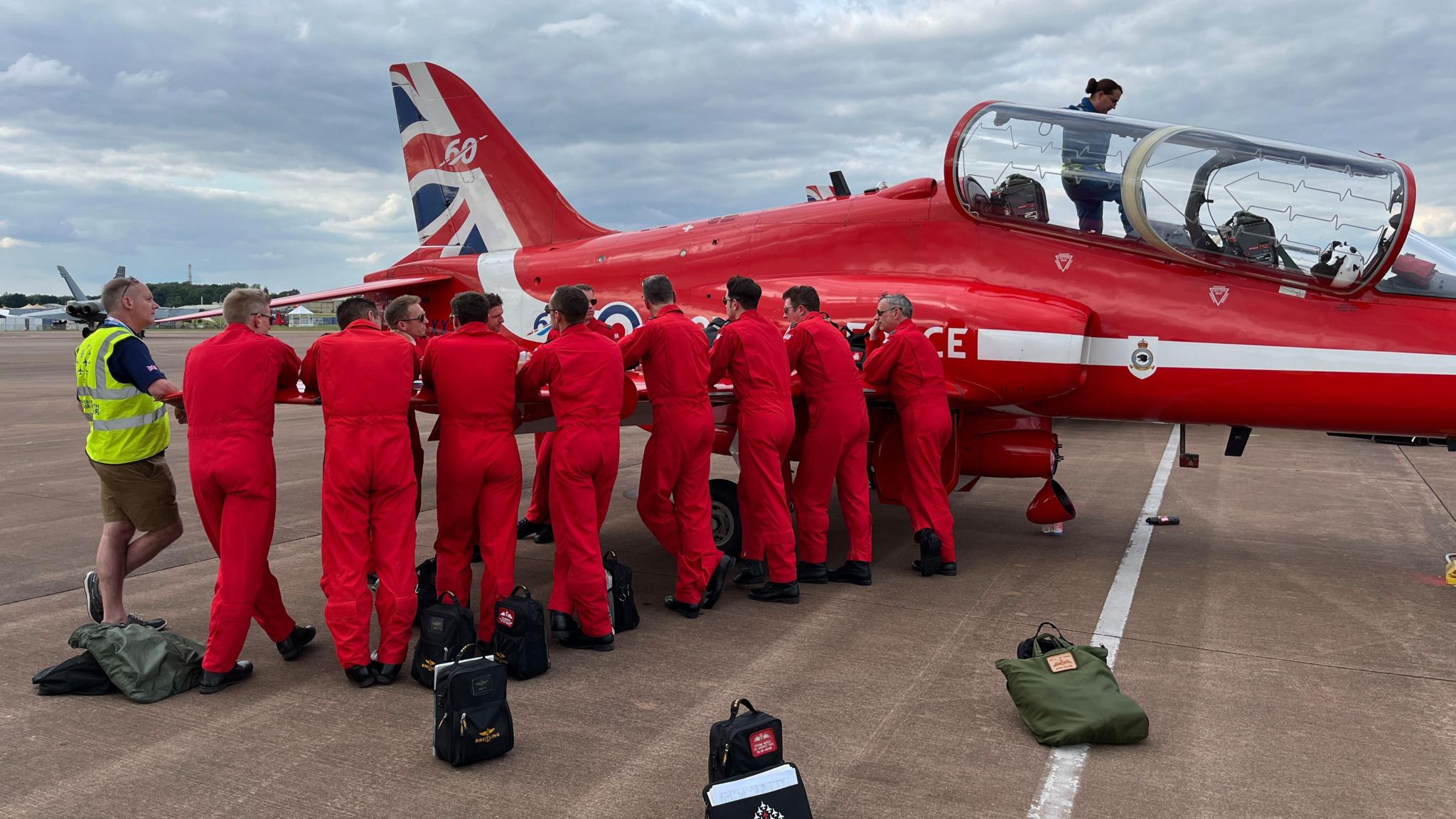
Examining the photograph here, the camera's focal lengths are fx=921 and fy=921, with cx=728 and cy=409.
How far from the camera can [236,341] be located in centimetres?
450

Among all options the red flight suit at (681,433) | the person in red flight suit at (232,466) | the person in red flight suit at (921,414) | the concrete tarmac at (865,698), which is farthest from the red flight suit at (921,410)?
the person in red flight suit at (232,466)

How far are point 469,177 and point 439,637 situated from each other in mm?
7759

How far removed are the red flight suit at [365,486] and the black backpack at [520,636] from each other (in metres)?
0.47

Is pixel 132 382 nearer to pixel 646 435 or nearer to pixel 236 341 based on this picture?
pixel 236 341

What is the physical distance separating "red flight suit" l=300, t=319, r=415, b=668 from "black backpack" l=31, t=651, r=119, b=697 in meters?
1.07

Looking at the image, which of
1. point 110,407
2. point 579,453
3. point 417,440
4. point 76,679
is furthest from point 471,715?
point 110,407

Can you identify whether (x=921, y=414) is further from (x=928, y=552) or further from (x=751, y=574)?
(x=751, y=574)

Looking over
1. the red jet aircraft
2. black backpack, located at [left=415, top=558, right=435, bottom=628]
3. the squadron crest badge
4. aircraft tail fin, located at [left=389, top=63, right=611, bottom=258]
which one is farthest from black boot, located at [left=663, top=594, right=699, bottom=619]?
aircraft tail fin, located at [left=389, top=63, right=611, bottom=258]

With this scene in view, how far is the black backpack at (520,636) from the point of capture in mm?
4562

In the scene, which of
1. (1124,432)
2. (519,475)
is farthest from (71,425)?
(1124,432)

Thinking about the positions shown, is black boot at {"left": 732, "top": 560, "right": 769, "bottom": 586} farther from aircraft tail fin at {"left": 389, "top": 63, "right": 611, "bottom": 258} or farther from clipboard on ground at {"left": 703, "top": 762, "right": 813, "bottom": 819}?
aircraft tail fin at {"left": 389, "top": 63, "right": 611, "bottom": 258}

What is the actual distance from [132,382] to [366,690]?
2.07 m

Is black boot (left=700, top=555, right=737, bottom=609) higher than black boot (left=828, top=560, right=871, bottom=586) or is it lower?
higher

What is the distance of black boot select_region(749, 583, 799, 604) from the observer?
236 inches
